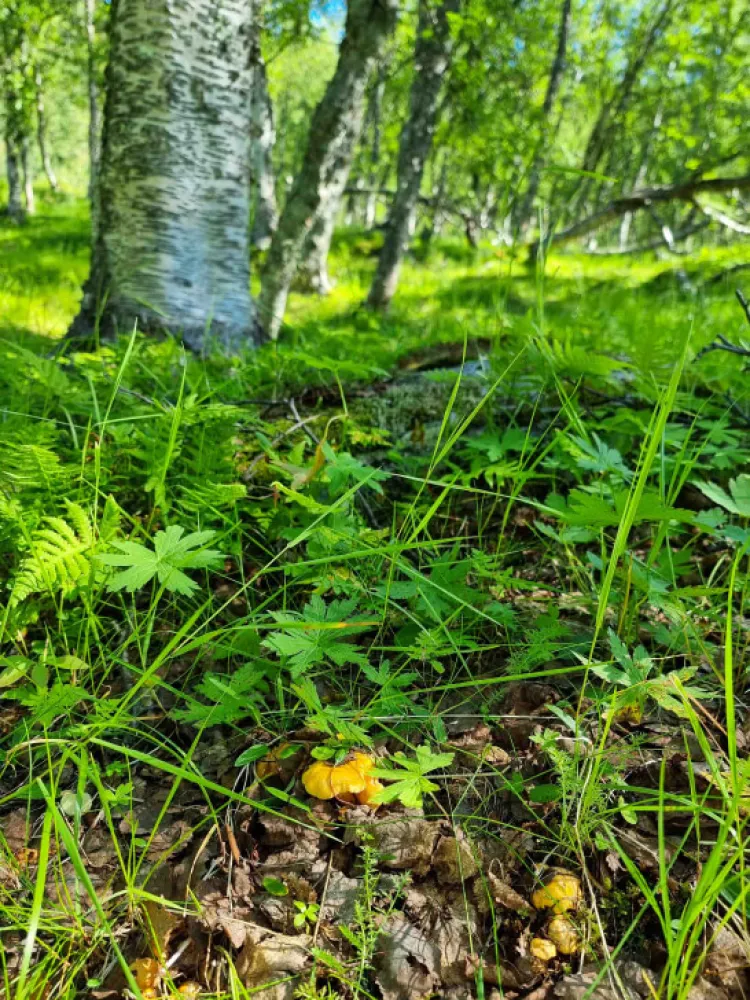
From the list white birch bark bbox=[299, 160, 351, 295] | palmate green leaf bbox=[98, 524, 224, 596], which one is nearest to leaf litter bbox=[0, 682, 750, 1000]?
palmate green leaf bbox=[98, 524, 224, 596]

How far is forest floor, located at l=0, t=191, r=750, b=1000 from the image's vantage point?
3.51ft

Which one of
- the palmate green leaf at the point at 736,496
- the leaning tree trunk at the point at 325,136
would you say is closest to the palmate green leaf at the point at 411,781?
the palmate green leaf at the point at 736,496

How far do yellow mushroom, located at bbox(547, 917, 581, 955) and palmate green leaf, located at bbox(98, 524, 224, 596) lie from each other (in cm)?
98

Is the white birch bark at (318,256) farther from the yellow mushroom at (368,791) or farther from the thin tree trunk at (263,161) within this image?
the yellow mushroom at (368,791)

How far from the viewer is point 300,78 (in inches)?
1427

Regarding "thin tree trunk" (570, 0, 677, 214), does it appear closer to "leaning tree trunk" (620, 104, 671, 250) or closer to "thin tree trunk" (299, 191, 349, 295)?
"thin tree trunk" (299, 191, 349, 295)

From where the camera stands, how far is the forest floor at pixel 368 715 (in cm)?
107

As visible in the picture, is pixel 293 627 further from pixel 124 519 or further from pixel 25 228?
pixel 25 228

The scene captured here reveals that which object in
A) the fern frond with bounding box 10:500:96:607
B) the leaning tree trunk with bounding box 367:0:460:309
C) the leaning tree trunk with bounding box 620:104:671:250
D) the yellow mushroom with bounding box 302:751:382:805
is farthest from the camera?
the leaning tree trunk with bounding box 620:104:671:250

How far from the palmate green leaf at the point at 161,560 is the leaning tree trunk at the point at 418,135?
7.16 metres

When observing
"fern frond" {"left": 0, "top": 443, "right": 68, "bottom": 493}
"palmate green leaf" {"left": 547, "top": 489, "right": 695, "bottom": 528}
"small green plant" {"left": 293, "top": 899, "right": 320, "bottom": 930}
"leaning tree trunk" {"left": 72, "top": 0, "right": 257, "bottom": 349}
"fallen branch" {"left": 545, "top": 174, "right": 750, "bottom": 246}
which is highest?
"fallen branch" {"left": 545, "top": 174, "right": 750, "bottom": 246}

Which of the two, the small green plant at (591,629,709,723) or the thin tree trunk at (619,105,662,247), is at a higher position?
the thin tree trunk at (619,105,662,247)

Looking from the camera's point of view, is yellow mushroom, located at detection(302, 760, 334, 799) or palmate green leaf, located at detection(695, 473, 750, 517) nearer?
yellow mushroom, located at detection(302, 760, 334, 799)

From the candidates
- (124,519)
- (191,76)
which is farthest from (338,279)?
(124,519)
